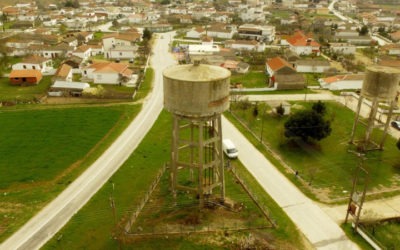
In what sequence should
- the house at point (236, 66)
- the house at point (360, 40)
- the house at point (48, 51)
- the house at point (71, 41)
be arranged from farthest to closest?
the house at point (360, 40) → the house at point (71, 41) → the house at point (48, 51) → the house at point (236, 66)

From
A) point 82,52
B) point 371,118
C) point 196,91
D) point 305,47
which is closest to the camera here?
point 196,91

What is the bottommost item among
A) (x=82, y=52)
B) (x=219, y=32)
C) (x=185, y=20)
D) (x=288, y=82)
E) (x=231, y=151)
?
(x=231, y=151)

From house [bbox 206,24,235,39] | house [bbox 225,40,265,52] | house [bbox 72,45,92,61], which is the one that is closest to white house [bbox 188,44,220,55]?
house [bbox 225,40,265,52]

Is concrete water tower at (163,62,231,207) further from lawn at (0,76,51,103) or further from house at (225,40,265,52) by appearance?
house at (225,40,265,52)

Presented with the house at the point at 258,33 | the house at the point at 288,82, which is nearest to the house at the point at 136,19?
the house at the point at 258,33

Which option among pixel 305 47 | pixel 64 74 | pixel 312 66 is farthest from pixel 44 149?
pixel 305 47

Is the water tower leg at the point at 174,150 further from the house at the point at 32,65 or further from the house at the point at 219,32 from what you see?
the house at the point at 219,32

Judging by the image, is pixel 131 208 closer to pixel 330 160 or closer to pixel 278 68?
pixel 330 160
